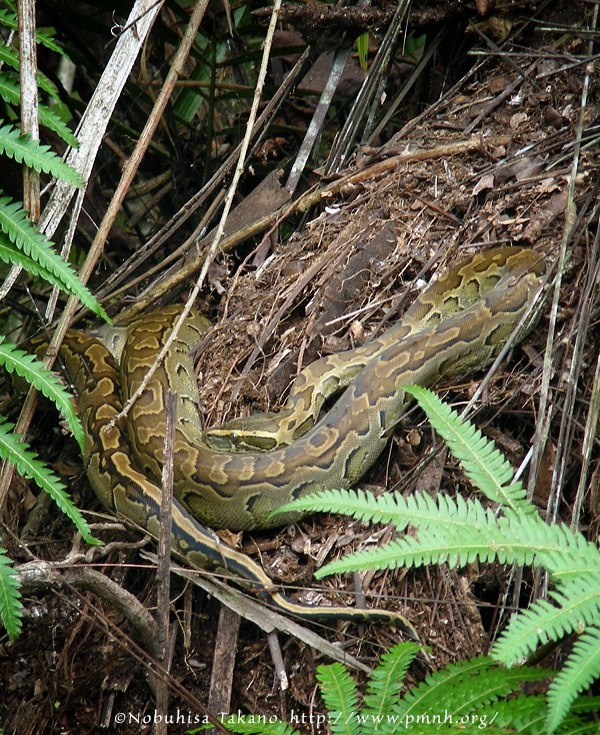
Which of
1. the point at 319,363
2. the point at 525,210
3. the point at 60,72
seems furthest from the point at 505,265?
the point at 60,72

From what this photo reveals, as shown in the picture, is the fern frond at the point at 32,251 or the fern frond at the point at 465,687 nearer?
the fern frond at the point at 465,687

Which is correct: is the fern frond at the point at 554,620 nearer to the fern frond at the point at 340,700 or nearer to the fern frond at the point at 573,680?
the fern frond at the point at 573,680

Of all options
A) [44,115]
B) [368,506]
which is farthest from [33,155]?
[368,506]

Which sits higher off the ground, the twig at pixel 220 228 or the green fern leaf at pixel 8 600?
the twig at pixel 220 228

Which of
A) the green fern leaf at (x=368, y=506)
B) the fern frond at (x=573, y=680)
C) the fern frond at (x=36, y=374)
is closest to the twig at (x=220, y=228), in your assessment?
the fern frond at (x=36, y=374)

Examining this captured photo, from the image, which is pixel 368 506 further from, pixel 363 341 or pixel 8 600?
pixel 363 341

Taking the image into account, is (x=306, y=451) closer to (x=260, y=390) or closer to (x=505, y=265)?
(x=260, y=390)
